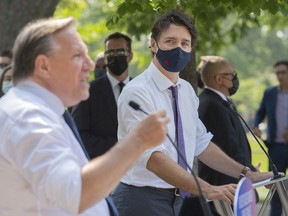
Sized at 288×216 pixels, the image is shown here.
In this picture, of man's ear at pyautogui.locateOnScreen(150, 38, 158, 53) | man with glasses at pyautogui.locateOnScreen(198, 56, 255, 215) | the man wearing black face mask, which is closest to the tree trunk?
man with glasses at pyautogui.locateOnScreen(198, 56, 255, 215)

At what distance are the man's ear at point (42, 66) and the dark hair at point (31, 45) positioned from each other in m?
0.02

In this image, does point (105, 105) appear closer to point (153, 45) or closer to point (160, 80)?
point (153, 45)

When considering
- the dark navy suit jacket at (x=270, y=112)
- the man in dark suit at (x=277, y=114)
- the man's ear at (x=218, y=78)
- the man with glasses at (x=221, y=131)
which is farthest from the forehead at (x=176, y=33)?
the dark navy suit jacket at (x=270, y=112)

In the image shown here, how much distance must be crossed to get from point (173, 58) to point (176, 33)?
159 mm

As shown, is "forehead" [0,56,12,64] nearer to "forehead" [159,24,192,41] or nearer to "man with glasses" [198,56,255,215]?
"man with glasses" [198,56,255,215]

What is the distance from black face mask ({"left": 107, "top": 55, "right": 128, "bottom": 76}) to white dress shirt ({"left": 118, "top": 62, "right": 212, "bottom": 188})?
8.35 ft

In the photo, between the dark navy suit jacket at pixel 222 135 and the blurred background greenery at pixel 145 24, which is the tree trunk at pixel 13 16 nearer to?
the blurred background greenery at pixel 145 24

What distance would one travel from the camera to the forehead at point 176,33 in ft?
17.5

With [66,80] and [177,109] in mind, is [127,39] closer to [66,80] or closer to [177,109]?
[177,109]

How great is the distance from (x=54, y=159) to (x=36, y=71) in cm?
44

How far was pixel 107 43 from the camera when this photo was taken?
8289 mm

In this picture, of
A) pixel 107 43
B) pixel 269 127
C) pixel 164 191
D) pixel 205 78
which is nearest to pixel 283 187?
pixel 164 191

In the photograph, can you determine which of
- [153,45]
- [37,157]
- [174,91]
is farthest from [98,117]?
[37,157]

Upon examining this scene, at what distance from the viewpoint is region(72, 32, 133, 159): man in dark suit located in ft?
25.2
